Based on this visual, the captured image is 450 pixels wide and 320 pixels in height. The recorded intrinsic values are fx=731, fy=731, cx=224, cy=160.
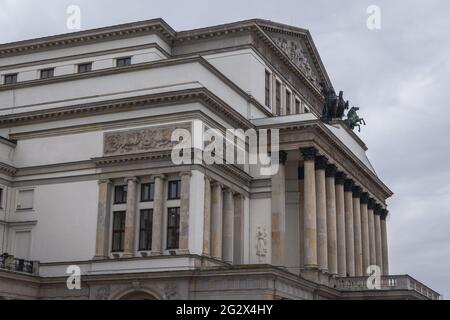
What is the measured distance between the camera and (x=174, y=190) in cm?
4203

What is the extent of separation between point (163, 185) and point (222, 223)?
18.1ft

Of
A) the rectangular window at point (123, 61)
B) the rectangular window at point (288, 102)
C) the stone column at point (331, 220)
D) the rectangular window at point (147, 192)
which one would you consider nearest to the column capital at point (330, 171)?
the stone column at point (331, 220)

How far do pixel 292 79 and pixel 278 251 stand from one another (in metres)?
18.3

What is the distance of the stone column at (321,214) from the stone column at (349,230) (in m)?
5.89

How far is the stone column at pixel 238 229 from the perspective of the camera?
152ft

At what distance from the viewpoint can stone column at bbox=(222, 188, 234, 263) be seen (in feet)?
149

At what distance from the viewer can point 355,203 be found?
2279 inches

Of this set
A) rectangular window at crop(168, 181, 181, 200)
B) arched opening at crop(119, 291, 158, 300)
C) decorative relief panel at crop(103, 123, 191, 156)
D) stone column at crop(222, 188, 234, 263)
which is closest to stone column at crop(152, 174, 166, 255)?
rectangular window at crop(168, 181, 181, 200)

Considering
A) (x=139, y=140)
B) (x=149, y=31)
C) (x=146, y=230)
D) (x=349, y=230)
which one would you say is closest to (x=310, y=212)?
(x=349, y=230)

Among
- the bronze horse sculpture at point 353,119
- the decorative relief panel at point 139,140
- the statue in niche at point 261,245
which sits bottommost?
the statue in niche at point 261,245

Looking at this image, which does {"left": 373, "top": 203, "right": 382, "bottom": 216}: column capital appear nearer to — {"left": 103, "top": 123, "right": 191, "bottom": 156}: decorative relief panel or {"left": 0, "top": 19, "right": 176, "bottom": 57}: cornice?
{"left": 0, "top": 19, "right": 176, "bottom": 57}: cornice

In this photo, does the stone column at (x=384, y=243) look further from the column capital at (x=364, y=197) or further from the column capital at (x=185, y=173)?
the column capital at (x=185, y=173)

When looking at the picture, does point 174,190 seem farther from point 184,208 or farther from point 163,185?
point 184,208
